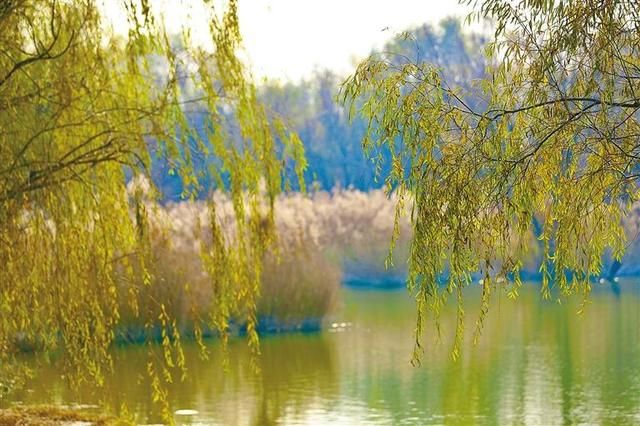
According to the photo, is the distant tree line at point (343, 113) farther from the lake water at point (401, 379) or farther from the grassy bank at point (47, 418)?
the grassy bank at point (47, 418)

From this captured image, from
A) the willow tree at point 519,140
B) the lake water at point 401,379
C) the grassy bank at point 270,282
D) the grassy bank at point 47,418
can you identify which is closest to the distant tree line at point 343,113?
the grassy bank at point 270,282

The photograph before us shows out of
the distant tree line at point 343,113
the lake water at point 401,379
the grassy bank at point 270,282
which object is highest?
the distant tree line at point 343,113

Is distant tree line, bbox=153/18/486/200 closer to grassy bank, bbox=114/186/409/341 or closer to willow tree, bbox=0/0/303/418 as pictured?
grassy bank, bbox=114/186/409/341

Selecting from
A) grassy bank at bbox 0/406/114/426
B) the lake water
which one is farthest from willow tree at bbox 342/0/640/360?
grassy bank at bbox 0/406/114/426

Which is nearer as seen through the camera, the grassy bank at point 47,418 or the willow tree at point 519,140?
the willow tree at point 519,140

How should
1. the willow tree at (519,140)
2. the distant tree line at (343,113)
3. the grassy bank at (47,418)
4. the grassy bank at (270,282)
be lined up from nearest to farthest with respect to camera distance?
the willow tree at (519,140) < the grassy bank at (47,418) < the grassy bank at (270,282) < the distant tree line at (343,113)

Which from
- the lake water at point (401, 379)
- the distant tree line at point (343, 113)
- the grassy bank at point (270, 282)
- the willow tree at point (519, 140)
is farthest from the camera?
the distant tree line at point (343, 113)

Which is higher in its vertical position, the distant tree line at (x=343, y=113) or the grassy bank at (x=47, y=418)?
the distant tree line at (x=343, y=113)

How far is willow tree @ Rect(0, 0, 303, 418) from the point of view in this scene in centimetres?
714

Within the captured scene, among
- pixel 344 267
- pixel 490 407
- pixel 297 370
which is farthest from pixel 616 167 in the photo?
pixel 344 267

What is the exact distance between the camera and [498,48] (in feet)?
25.0

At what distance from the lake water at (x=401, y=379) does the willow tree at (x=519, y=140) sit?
2172mm

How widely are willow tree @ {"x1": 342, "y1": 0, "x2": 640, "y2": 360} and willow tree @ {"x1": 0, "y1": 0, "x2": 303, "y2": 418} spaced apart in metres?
0.71

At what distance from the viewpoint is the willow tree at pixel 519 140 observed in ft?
22.9
